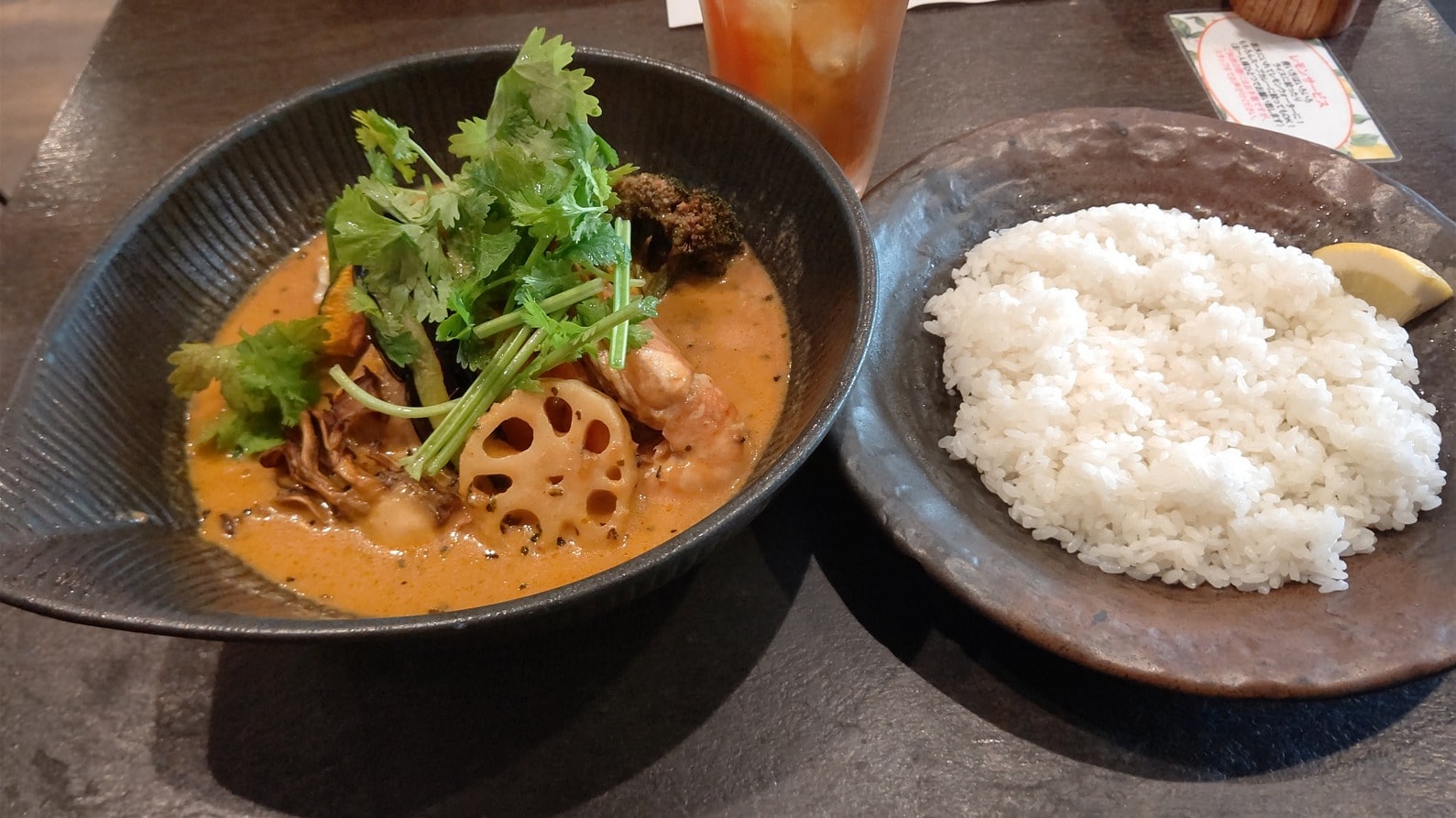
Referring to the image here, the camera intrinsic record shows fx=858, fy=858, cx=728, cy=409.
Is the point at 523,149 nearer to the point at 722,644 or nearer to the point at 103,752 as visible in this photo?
the point at 722,644

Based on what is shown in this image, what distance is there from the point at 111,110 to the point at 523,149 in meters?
2.03

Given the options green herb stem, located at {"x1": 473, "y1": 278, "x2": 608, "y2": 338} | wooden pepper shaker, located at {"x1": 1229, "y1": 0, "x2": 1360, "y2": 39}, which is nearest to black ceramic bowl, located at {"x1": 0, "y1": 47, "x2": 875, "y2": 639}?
green herb stem, located at {"x1": 473, "y1": 278, "x2": 608, "y2": 338}

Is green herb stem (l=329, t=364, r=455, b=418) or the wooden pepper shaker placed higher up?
the wooden pepper shaker

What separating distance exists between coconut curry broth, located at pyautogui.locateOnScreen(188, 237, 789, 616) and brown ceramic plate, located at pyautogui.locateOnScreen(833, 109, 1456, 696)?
0.77 feet

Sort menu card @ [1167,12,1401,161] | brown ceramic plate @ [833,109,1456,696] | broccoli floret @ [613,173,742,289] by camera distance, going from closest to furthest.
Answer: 1. brown ceramic plate @ [833,109,1456,696]
2. broccoli floret @ [613,173,742,289]
3. menu card @ [1167,12,1401,161]

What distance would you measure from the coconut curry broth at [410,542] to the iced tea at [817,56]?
0.72 m

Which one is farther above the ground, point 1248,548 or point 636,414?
point 636,414

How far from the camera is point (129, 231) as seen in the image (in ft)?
5.15

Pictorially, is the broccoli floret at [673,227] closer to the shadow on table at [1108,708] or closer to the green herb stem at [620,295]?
the green herb stem at [620,295]

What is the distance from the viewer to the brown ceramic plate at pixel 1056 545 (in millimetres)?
1312

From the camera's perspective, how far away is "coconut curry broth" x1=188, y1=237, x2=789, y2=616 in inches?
55.7

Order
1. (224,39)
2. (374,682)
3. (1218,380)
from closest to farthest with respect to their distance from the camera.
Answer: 1. (374,682)
2. (1218,380)
3. (224,39)

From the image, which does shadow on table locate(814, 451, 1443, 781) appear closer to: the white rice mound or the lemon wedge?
the white rice mound

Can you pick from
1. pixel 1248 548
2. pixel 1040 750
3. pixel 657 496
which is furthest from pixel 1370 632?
pixel 657 496
